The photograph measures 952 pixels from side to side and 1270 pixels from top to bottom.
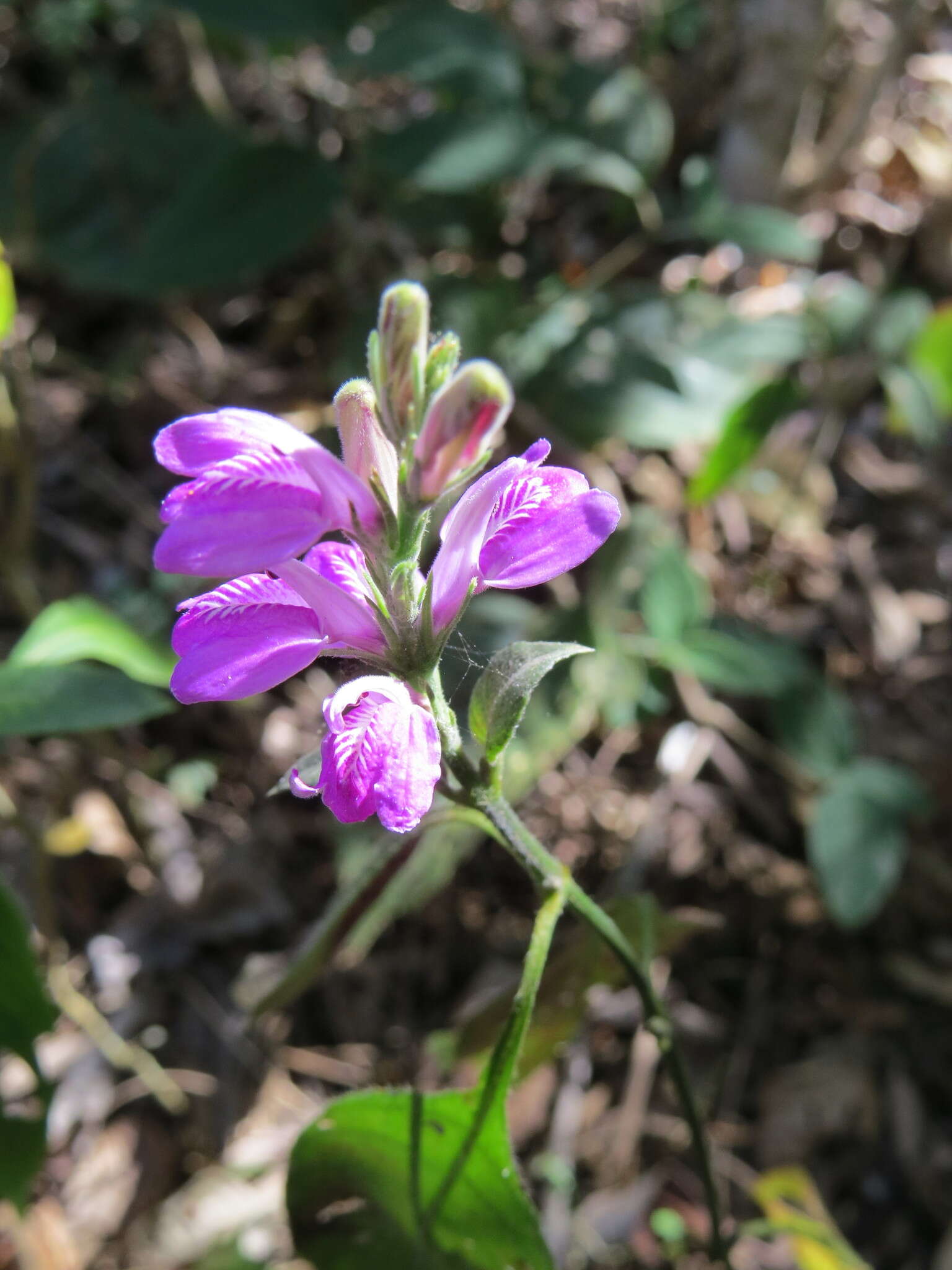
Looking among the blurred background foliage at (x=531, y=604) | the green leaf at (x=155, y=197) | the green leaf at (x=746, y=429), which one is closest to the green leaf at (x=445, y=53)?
the blurred background foliage at (x=531, y=604)

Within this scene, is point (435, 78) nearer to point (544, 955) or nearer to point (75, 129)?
point (75, 129)

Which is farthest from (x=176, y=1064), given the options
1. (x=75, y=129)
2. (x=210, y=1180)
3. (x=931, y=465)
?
(x=931, y=465)

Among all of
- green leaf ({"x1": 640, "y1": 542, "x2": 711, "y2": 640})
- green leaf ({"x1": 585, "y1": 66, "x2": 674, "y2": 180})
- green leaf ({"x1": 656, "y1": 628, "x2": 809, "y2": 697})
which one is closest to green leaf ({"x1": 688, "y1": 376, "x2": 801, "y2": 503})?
green leaf ({"x1": 640, "y1": 542, "x2": 711, "y2": 640})

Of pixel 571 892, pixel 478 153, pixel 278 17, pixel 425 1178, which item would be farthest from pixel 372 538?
pixel 278 17

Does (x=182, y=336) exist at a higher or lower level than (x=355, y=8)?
lower

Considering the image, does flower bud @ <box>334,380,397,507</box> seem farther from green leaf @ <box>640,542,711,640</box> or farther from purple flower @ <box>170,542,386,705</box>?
green leaf @ <box>640,542,711,640</box>

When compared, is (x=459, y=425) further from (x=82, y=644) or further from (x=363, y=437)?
(x=82, y=644)
